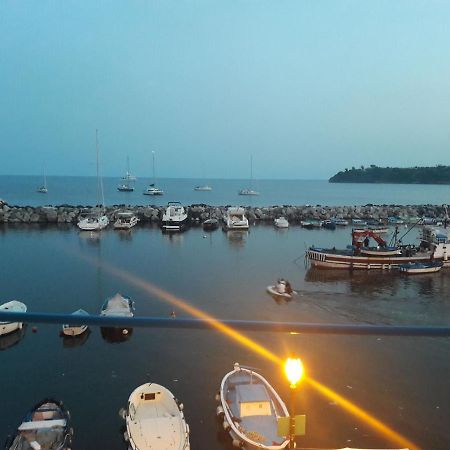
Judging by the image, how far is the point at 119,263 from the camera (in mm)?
24203

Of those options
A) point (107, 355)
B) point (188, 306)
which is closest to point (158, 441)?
point (107, 355)

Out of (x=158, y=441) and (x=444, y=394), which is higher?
(x=158, y=441)

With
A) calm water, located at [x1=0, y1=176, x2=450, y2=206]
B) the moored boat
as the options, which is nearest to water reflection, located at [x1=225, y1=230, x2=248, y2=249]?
the moored boat

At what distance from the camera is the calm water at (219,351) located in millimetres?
9180

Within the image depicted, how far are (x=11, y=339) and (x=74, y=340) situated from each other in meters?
2.00

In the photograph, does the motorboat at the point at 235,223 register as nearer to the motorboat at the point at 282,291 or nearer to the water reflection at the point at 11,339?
the motorboat at the point at 282,291

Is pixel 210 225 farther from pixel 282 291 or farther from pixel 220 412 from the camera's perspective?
pixel 220 412

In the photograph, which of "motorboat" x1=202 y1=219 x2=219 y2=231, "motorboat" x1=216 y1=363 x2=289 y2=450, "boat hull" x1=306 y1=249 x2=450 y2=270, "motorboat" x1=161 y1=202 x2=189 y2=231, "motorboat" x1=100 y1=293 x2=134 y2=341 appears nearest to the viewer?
"motorboat" x1=216 y1=363 x2=289 y2=450

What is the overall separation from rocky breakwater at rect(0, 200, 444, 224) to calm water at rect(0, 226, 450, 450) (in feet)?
56.4

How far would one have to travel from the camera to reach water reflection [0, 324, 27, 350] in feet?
41.7

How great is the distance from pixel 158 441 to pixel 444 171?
168 metres

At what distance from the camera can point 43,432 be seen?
25.3 ft

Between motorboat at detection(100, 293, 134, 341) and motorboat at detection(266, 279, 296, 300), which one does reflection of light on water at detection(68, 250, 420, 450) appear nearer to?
motorboat at detection(100, 293, 134, 341)

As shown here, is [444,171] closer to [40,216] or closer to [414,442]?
[40,216]
